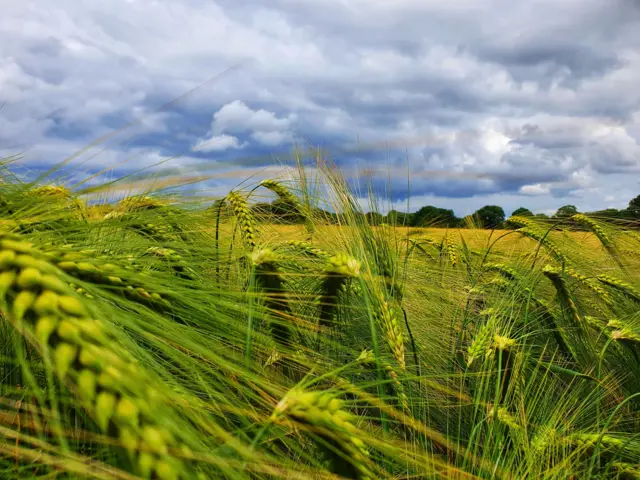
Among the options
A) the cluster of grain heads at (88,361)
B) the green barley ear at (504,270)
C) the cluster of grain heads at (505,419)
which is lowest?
the cluster of grain heads at (505,419)

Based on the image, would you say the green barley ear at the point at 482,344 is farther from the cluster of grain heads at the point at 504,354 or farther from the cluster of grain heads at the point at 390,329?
the cluster of grain heads at the point at 390,329

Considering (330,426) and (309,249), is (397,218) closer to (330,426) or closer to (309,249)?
(309,249)

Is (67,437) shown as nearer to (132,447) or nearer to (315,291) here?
(132,447)

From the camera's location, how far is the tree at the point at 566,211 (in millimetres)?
3004

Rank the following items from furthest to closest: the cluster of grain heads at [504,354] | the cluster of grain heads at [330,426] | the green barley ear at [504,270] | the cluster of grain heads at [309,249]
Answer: the green barley ear at [504,270] < the cluster of grain heads at [309,249] < the cluster of grain heads at [504,354] < the cluster of grain heads at [330,426]

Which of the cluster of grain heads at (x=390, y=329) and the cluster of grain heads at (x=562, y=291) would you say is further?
the cluster of grain heads at (x=562, y=291)

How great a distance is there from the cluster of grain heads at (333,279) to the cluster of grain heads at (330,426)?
50 centimetres

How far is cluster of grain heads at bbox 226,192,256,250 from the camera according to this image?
170cm

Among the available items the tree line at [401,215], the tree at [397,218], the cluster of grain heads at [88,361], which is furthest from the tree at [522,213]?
the cluster of grain heads at [88,361]

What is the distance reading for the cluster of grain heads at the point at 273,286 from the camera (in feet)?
4.16

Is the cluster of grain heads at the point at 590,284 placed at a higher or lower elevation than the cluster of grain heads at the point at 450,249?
lower

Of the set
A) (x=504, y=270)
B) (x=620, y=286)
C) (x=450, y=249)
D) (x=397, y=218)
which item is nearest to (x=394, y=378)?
(x=397, y=218)

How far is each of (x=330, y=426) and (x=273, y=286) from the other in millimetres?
629

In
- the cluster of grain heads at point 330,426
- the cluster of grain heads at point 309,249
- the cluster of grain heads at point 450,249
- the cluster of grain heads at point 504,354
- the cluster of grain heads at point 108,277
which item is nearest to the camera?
the cluster of grain heads at point 330,426
